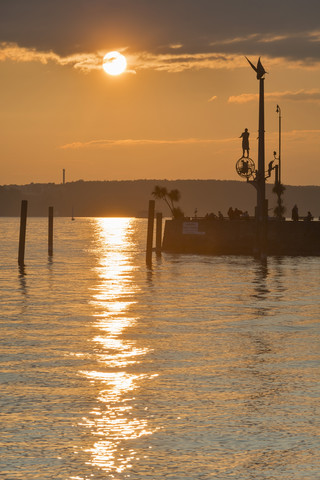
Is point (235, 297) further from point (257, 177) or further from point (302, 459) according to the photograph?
point (257, 177)

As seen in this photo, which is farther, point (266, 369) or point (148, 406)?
point (266, 369)

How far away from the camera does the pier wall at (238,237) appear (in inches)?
2486

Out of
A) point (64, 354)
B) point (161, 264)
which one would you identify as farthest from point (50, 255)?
point (64, 354)

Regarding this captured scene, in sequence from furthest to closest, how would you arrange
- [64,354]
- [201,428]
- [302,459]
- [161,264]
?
[161,264] → [64,354] → [201,428] → [302,459]

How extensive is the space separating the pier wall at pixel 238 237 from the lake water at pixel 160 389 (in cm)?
3240

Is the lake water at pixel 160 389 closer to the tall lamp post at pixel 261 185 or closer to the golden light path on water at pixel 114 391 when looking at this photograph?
the golden light path on water at pixel 114 391

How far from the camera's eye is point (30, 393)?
537 inches

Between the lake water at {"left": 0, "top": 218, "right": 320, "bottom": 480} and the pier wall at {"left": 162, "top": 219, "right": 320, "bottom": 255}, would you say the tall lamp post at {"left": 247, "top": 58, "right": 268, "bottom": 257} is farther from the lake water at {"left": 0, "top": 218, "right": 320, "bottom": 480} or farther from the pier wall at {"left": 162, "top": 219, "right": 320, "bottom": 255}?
the lake water at {"left": 0, "top": 218, "right": 320, "bottom": 480}

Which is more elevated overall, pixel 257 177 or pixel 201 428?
pixel 257 177

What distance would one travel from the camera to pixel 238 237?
212 feet

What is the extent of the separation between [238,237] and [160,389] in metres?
51.0

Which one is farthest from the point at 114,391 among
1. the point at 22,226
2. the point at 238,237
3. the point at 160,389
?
the point at 238,237

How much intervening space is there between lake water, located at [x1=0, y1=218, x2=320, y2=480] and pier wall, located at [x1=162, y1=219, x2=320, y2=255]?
32.4 metres

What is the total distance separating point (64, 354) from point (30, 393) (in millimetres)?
3979
